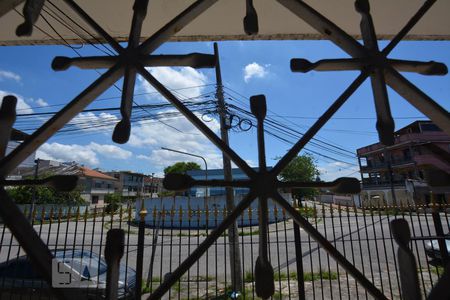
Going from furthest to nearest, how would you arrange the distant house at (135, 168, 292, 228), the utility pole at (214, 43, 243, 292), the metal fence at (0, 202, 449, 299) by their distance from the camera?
the utility pole at (214, 43, 243, 292) < the distant house at (135, 168, 292, 228) < the metal fence at (0, 202, 449, 299)

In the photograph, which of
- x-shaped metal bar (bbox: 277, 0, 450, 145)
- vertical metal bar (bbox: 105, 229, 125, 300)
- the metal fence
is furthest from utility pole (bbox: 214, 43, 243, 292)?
vertical metal bar (bbox: 105, 229, 125, 300)

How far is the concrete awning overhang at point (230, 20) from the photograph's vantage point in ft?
6.10

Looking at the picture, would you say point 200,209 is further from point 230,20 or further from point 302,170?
point 302,170

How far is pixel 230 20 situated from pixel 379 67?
1.29 meters

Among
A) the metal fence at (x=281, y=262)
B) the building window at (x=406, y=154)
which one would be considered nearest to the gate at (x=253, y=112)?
the metal fence at (x=281, y=262)

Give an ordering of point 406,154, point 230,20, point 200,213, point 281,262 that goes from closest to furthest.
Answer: point 230,20, point 200,213, point 281,262, point 406,154

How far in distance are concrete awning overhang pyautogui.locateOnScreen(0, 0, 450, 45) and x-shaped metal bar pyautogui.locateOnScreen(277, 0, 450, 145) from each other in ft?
2.67

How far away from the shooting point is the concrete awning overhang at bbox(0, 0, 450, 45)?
1.86m

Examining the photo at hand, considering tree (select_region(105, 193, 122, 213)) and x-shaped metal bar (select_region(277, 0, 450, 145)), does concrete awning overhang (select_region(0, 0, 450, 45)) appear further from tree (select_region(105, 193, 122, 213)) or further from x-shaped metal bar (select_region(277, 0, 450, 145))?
tree (select_region(105, 193, 122, 213))

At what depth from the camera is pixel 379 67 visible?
1.04 meters

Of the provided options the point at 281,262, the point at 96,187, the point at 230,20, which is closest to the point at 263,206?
the point at 230,20

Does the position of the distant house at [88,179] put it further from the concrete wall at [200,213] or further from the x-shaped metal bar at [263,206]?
the x-shaped metal bar at [263,206]

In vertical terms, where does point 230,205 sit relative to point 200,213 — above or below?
above

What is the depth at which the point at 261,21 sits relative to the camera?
79.3 inches
